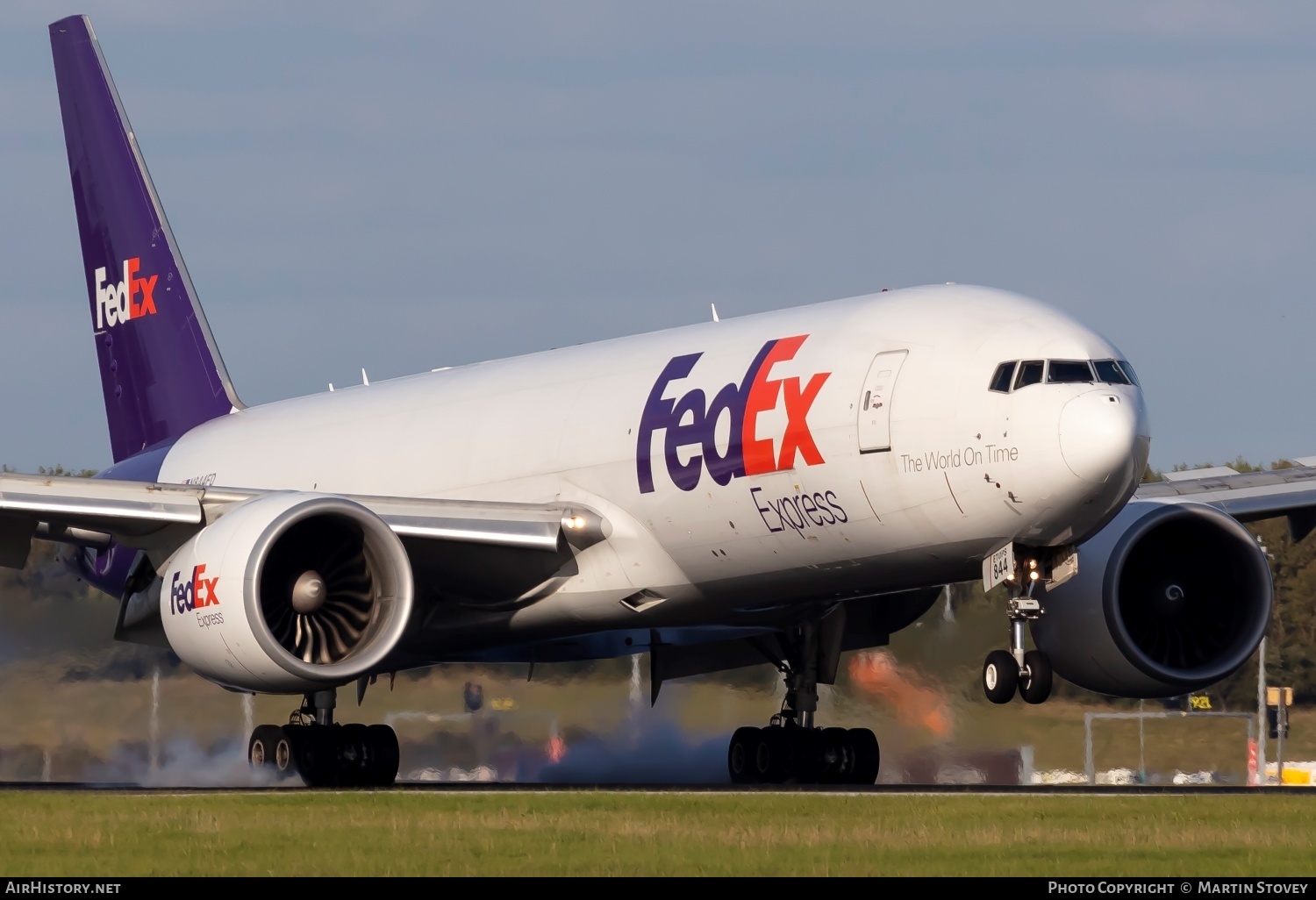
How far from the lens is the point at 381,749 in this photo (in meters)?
22.2

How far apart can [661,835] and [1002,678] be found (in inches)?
197

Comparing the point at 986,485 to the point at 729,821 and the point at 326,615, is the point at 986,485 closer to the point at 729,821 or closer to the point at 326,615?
the point at 729,821

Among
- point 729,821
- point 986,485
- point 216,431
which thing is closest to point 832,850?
point 729,821

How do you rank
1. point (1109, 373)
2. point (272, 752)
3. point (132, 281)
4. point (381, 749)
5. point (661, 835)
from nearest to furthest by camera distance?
point (661, 835) < point (1109, 373) < point (272, 752) < point (381, 749) < point (132, 281)

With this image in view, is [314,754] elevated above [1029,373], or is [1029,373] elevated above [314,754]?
[1029,373]

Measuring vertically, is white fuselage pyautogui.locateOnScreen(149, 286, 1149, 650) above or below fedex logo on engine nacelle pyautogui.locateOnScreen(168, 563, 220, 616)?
above

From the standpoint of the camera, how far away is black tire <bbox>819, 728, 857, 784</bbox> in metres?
23.4

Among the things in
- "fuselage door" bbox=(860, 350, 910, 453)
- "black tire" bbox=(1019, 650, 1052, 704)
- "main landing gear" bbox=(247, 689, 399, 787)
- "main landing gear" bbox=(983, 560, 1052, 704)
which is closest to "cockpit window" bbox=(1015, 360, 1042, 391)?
"fuselage door" bbox=(860, 350, 910, 453)

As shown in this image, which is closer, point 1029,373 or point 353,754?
point 1029,373

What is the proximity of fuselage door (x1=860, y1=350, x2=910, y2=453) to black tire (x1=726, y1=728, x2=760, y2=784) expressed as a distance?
6160mm

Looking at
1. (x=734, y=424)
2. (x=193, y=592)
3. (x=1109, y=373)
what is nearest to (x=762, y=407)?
(x=734, y=424)

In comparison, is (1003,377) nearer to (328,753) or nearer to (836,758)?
(836,758)

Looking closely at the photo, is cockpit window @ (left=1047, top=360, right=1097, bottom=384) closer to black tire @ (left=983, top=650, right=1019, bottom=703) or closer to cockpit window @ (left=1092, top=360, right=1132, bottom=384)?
cockpit window @ (left=1092, top=360, right=1132, bottom=384)

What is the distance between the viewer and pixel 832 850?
42.7 feet
